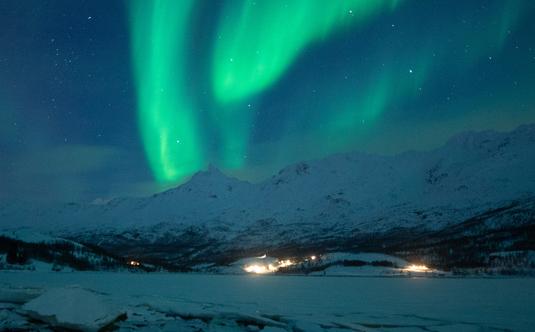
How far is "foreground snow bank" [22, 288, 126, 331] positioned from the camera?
3431cm

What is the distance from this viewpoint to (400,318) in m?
41.1

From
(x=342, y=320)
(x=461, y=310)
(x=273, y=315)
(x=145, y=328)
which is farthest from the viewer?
(x=461, y=310)

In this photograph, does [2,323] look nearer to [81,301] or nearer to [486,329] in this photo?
[81,301]

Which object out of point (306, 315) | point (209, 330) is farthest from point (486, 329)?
point (209, 330)

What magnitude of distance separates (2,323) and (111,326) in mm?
6921

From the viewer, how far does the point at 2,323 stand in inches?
1335

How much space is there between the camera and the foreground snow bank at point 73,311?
3431cm

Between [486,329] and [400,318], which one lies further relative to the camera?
[400,318]

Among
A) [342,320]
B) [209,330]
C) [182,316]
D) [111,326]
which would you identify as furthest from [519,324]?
[111,326]

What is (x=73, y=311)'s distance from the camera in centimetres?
3628

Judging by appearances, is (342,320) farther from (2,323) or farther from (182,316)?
(2,323)

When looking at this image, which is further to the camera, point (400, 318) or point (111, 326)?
point (400, 318)

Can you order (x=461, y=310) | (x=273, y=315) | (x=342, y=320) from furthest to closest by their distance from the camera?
1. (x=461, y=310)
2. (x=273, y=315)
3. (x=342, y=320)

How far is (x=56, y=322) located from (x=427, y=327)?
24.8 m
